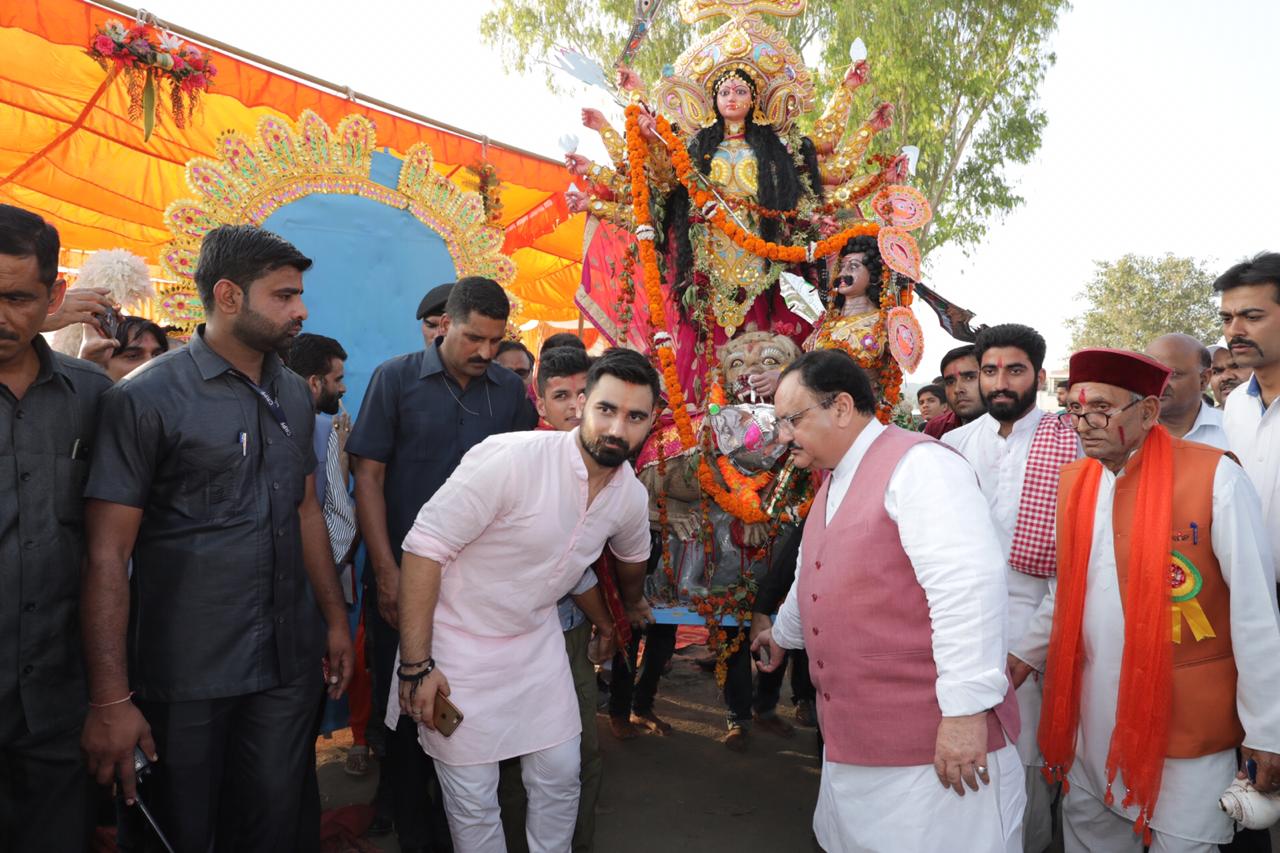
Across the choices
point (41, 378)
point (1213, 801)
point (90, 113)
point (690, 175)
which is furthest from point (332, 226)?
point (1213, 801)

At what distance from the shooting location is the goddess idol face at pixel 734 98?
175 inches

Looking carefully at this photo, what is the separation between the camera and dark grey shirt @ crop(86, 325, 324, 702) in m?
2.11

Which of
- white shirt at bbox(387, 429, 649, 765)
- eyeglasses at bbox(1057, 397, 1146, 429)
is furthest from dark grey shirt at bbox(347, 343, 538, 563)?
eyeglasses at bbox(1057, 397, 1146, 429)

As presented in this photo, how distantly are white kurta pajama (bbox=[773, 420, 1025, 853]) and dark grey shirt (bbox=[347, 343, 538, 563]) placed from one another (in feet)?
5.01

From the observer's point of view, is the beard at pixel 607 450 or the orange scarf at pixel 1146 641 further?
the beard at pixel 607 450

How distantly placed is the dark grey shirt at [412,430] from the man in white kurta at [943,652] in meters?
1.39

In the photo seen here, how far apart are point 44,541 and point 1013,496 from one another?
332cm

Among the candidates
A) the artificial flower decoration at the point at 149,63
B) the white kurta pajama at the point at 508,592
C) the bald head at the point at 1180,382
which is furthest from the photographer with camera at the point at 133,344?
the bald head at the point at 1180,382

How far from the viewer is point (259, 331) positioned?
230 centimetres

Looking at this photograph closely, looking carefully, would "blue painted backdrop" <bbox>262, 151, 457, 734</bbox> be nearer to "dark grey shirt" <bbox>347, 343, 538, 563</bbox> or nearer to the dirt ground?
"dark grey shirt" <bbox>347, 343, 538, 563</bbox>

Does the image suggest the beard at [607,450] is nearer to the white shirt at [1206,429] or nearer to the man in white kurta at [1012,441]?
the man in white kurta at [1012,441]

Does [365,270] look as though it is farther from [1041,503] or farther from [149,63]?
[1041,503]

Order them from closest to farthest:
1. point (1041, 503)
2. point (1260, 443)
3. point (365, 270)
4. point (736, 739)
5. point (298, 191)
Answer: point (1260, 443) → point (1041, 503) → point (736, 739) → point (298, 191) → point (365, 270)

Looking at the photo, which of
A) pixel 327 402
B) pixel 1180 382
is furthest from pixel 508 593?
pixel 1180 382
